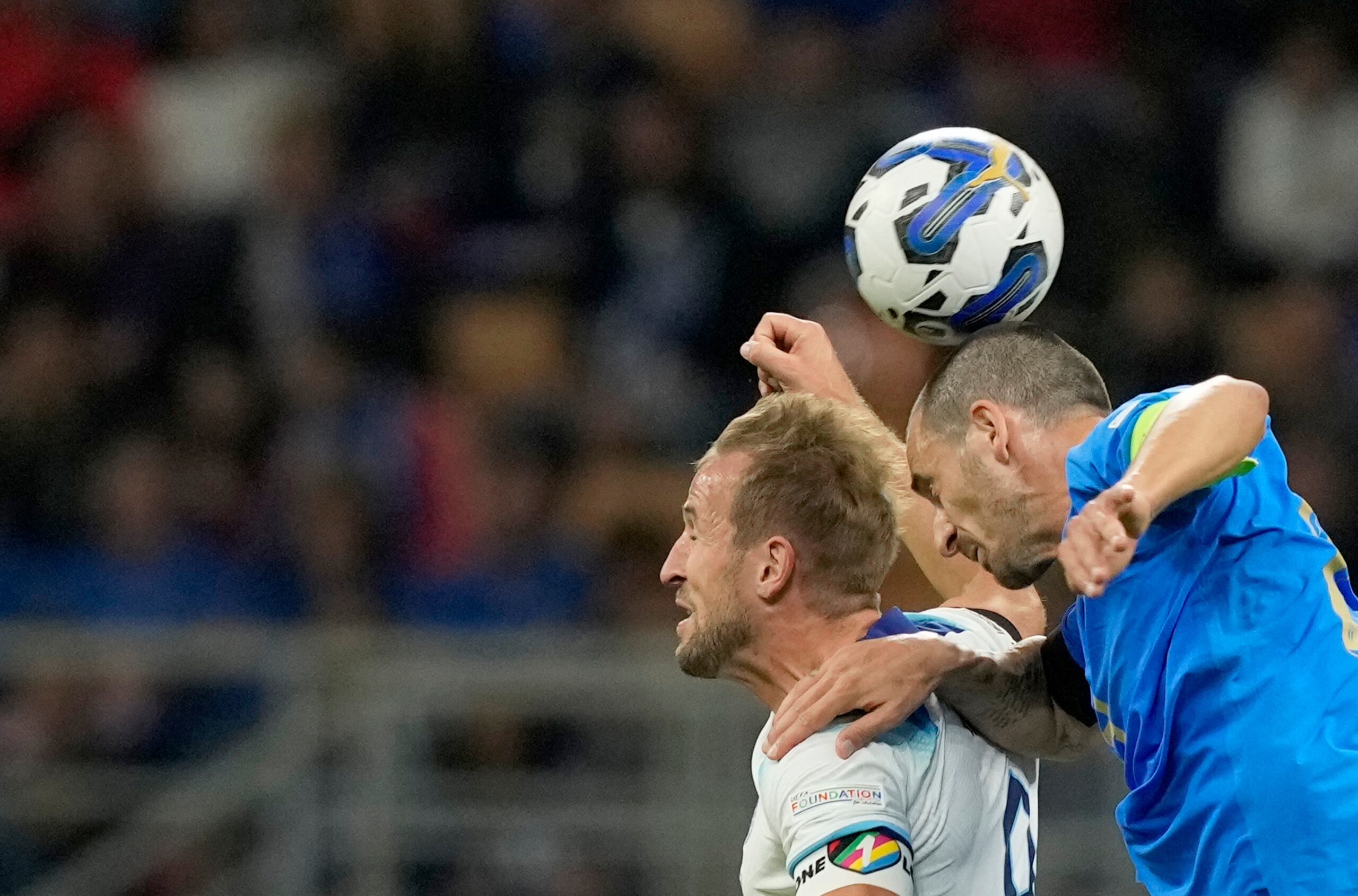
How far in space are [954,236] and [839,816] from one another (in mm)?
1123

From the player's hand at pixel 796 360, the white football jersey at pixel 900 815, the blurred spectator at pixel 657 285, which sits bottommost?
the white football jersey at pixel 900 815

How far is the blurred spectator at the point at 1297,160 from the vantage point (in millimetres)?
7984

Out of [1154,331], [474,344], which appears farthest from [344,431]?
[1154,331]

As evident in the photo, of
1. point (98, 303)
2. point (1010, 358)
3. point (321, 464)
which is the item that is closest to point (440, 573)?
point (321, 464)

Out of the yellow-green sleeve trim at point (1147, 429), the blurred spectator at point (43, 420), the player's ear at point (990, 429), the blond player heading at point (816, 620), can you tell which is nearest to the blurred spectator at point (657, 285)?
the blurred spectator at point (43, 420)

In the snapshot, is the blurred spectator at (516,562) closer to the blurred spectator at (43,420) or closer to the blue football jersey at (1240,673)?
the blurred spectator at (43,420)

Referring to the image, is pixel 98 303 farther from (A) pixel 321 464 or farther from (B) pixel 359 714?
(B) pixel 359 714

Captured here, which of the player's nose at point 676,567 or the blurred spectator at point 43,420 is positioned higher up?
the blurred spectator at point 43,420

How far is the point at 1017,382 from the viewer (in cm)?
323

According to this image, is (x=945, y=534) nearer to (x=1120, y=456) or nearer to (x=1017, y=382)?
(x=1017, y=382)

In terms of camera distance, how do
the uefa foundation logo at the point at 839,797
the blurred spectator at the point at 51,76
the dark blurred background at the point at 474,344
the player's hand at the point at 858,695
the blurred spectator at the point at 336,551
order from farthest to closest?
the blurred spectator at the point at 51,76, the blurred spectator at the point at 336,551, the dark blurred background at the point at 474,344, the player's hand at the point at 858,695, the uefa foundation logo at the point at 839,797

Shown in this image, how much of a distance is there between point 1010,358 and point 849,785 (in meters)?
0.79

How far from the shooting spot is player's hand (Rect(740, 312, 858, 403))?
379cm

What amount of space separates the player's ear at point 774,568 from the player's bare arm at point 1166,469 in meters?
0.63
